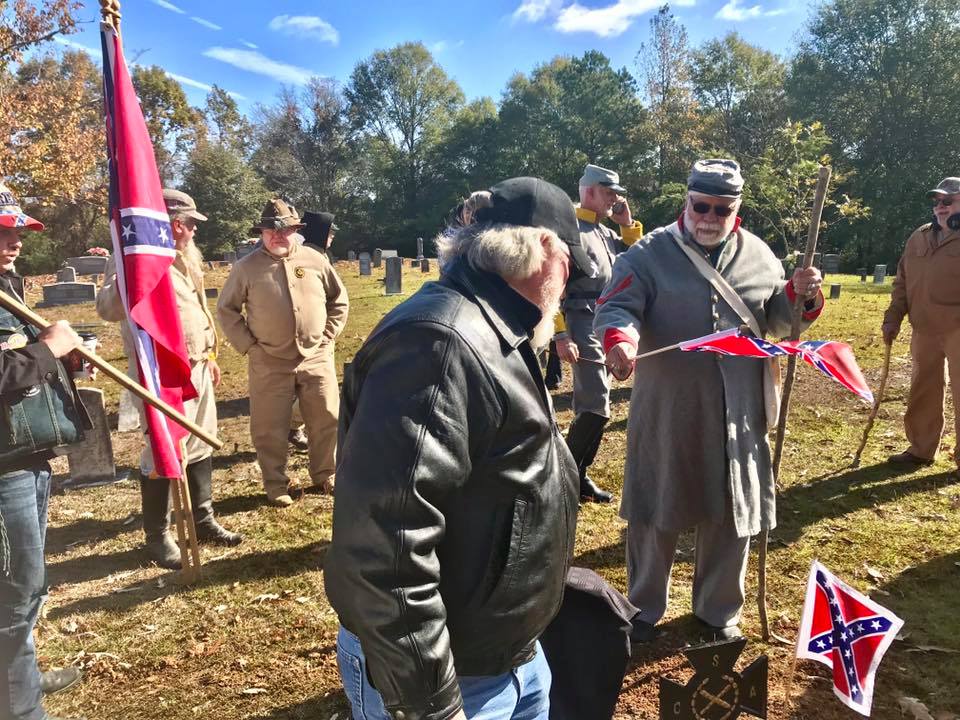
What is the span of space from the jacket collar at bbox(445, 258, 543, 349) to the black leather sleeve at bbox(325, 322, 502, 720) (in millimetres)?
175

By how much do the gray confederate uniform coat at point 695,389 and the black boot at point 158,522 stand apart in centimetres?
327

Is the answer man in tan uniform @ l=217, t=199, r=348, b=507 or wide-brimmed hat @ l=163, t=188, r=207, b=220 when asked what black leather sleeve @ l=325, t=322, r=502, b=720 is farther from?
man in tan uniform @ l=217, t=199, r=348, b=507

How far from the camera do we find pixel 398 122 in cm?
5362

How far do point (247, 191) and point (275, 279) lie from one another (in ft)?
122

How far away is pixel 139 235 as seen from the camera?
11.3ft

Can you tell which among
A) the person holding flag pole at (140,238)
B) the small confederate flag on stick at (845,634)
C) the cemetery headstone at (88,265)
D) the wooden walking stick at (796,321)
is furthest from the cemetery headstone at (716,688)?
the cemetery headstone at (88,265)

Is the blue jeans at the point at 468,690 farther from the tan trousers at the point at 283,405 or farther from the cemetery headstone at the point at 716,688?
the tan trousers at the point at 283,405

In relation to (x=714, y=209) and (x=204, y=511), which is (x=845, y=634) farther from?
(x=204, y=511)

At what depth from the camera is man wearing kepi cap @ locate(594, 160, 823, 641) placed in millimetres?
3223

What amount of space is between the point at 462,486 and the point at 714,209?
2.35m

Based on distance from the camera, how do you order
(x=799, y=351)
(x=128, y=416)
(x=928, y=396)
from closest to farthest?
1. (x=799, y=351)
2. (x=928, y=396)
3. (x=128, y=416)

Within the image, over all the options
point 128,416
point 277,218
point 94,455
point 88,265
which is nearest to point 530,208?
point 277,218

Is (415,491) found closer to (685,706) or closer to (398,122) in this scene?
(685,706)

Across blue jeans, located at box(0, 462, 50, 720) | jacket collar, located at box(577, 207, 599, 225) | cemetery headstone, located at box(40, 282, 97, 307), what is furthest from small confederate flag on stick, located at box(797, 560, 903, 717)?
cemetery headstone, located at box(40, 282, 97, 307)
